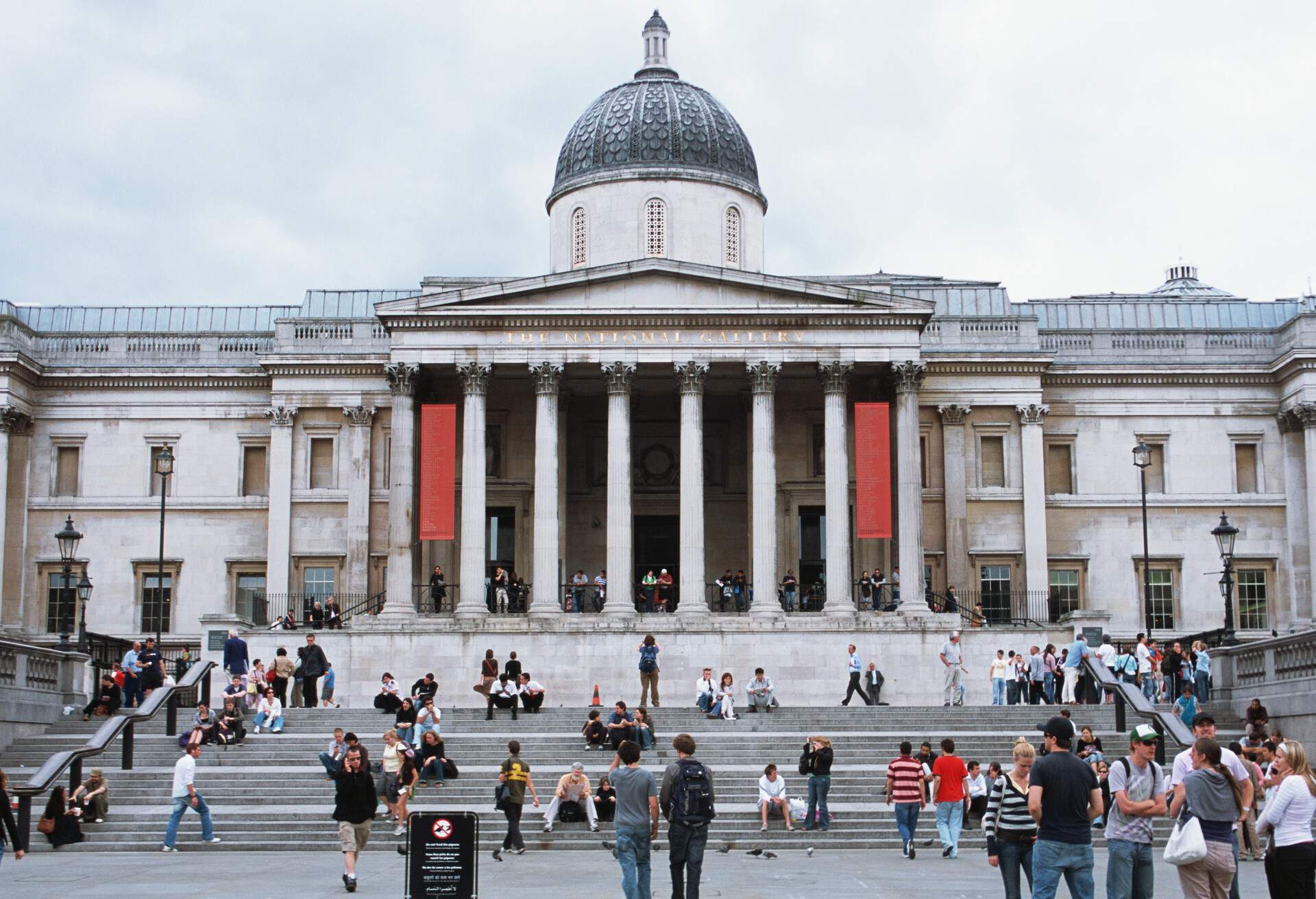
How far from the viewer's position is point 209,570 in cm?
5206

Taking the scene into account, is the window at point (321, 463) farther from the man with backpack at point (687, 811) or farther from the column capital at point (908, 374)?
the man with backpack at point (687, 811)

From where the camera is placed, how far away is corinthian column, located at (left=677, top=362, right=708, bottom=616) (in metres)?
44.1

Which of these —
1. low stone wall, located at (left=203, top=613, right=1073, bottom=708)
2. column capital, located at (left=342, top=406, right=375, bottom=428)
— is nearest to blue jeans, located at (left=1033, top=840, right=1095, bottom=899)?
low stone wall, located at (left=203, top=613, right=1073, bottom=708)

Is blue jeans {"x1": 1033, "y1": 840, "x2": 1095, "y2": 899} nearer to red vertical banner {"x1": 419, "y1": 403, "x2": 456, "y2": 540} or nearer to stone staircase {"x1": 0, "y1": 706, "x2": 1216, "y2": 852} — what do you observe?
stone staircase {"x1": 0, "y1": 706, "x2": 1216, "y2": 852}

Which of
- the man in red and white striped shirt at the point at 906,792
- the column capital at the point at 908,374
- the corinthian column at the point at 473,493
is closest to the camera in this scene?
the man in red and white striped shirt at the point at 906,792

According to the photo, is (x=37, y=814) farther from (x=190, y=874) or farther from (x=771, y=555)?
(x=771, y=555)

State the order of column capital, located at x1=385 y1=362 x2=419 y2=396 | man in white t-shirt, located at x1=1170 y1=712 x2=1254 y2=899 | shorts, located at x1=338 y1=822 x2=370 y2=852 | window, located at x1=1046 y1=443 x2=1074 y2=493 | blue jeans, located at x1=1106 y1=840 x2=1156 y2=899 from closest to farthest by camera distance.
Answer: blue jeans, located at x1=1106 y1=840 x2=1156 y2=899 → man in white t-shirt, located at x1=1170 y1=712 x2=1254 y2=899 → shorts, located at x1=338 y1=822 x2=370 y2=852 → column capital, located at x1=385 y1=362 x2=419 y2=396 → window, located at x1=1046 y1=443 x2=1074 y2=493

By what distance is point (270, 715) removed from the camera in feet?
113

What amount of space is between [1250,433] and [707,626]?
68.5ft

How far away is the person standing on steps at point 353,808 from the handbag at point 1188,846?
9937 mm

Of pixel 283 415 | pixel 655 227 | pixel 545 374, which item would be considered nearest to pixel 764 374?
pixel 545 374

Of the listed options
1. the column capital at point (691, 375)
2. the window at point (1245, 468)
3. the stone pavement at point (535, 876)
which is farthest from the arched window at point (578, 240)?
the stone pavement at point (535, 876)

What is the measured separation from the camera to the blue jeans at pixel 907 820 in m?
24.0

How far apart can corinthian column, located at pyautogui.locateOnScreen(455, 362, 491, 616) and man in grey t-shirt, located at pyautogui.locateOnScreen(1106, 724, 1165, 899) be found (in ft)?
100.0
